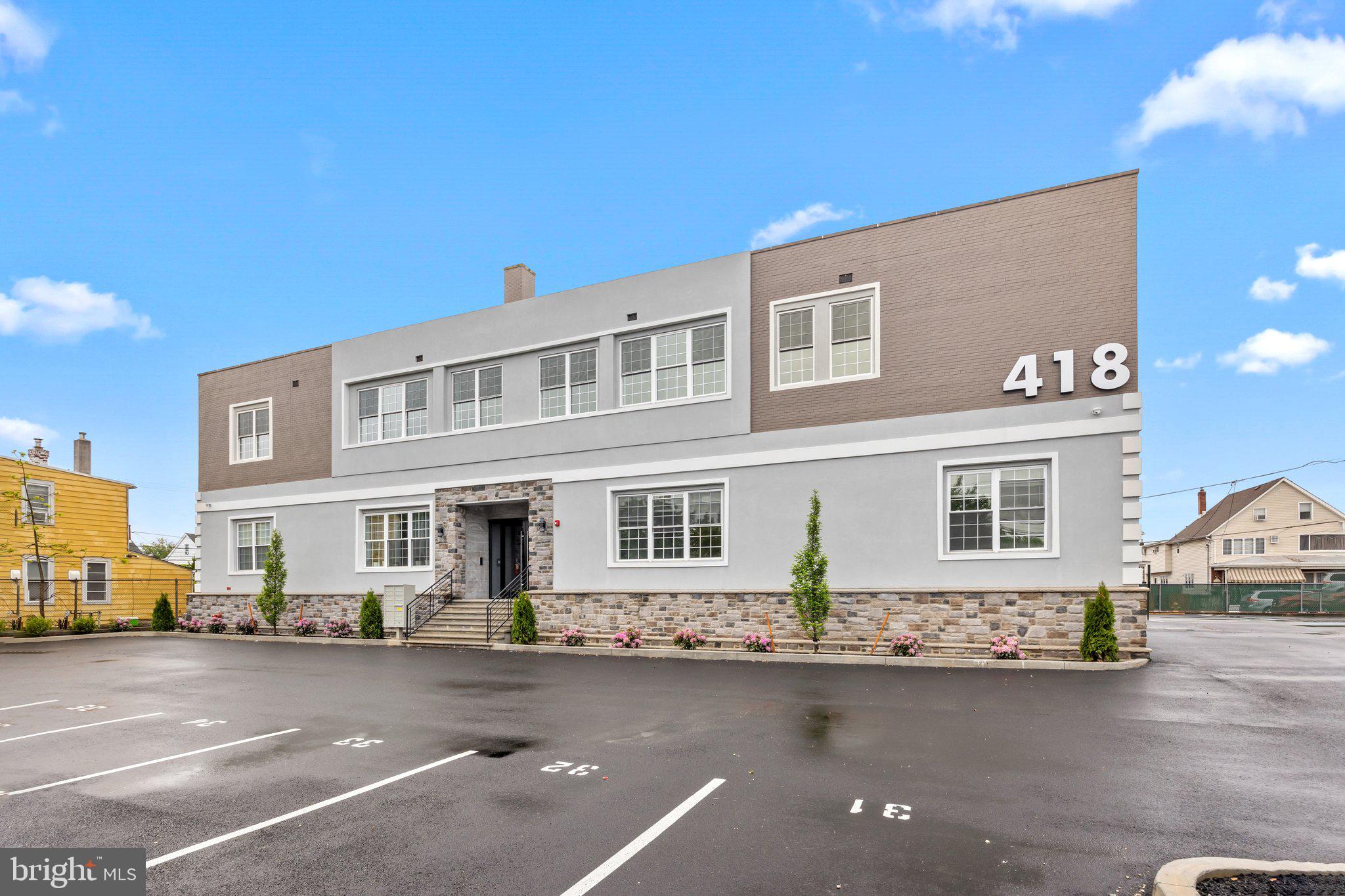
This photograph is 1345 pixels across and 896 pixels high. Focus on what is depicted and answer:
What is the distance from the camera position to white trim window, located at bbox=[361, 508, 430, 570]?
861 inches

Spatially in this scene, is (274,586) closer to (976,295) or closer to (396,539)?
(396,539)

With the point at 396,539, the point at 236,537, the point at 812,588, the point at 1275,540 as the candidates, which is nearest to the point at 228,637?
the point at 236,537

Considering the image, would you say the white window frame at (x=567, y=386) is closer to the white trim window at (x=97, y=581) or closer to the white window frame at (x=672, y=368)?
the white window frame at (x=672, y=368)

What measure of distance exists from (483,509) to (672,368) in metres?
7.27

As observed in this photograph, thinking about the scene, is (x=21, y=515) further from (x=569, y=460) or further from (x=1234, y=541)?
(x=1234, y=541)

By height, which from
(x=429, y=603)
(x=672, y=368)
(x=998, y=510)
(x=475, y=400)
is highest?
(x=672, y=368)

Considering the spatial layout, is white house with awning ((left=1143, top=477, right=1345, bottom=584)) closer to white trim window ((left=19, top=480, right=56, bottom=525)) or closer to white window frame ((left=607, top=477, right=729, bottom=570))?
white window frame ((left=607, top=477, right=729, bottom=570))

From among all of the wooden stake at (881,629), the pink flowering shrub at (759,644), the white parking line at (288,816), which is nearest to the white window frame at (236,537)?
the pink flowering shrub at (759,644)

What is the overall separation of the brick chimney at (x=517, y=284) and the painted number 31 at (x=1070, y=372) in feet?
44.0

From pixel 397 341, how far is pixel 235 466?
863cm

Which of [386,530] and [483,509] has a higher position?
[483,509]

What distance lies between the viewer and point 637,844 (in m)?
5.12

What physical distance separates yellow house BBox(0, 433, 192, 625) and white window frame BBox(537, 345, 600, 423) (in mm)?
17042

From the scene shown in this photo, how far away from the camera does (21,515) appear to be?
28094 millimetres
